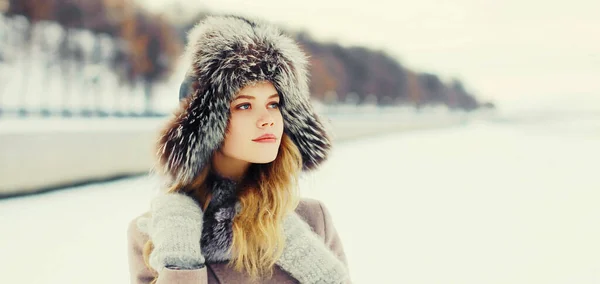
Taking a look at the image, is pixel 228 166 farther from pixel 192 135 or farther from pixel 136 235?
pixel 136 235

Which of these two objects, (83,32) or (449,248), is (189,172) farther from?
(83,32)

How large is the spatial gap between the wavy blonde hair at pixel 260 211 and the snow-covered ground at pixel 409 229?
0.57 feet

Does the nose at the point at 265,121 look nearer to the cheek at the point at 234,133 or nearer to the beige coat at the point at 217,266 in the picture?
the cheek at the point at 234,133

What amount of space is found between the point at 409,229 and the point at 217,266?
4.13 meters

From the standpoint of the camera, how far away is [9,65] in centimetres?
1820

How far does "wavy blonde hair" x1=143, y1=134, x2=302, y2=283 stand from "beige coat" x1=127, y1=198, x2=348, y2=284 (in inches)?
1.2

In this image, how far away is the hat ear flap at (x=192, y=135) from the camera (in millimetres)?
1482

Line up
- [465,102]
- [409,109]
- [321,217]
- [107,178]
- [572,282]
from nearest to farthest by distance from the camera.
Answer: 1. [321,217]
2. [572,282]
3. [107,178]
4. [409,109]
5. [465,102]

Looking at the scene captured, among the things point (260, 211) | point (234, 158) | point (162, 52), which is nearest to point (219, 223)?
point (260, 211)

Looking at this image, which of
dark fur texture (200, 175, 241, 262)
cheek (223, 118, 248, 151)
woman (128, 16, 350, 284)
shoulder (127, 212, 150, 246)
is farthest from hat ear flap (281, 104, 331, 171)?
shoulder (127, 212, 150, 246)

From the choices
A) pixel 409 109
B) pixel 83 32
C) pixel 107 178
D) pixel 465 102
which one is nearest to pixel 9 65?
pixel 83 32

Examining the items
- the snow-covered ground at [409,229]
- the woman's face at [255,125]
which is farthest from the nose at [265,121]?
the snow-covered ground at [409,229]

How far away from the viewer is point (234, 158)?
158 centimetres

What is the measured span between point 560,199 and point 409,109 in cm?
5936
